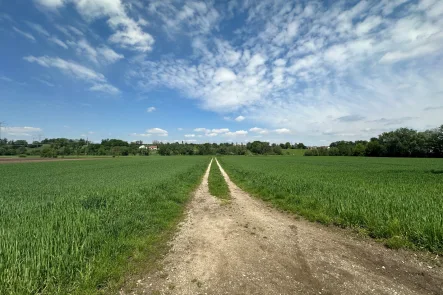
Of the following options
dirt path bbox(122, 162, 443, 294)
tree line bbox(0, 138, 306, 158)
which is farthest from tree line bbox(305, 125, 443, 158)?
dirt path bbox(122, 162, 443, 294)

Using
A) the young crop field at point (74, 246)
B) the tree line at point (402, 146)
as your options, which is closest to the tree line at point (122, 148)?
the tree line at point (402, 146)

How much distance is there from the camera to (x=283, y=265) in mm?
4988

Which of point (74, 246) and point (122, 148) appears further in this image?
Answer: point (122, 148)

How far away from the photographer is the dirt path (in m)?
4.14

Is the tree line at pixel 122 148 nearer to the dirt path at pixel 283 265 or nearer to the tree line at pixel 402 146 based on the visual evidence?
the tree line at pixel 402 146

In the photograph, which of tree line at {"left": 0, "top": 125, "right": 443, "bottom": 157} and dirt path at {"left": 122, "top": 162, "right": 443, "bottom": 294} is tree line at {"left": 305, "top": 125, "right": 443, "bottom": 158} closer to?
tree line at {"left": 0, "top": 125, "right": 443, "bottom": 157}

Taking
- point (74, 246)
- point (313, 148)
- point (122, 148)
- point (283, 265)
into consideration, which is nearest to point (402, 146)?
point (313, 148)

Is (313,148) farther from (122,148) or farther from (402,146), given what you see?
(122,148)

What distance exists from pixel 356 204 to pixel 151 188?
1119cm

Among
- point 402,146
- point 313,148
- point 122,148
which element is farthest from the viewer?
point 122,148

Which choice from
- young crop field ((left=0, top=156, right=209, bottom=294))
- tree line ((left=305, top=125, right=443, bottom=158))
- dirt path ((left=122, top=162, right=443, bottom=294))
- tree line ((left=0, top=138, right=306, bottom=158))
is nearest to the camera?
young crop field ((left=0, top=156, right=209, bottom=294))

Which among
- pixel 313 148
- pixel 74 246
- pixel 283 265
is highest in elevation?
pixel 313 148

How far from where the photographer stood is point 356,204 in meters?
8.66

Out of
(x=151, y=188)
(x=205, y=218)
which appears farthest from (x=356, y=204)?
(x=151, y=188)
